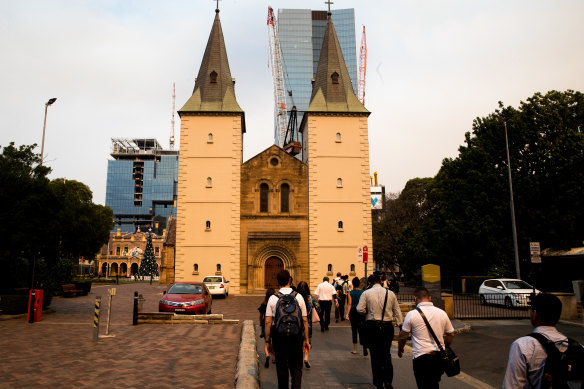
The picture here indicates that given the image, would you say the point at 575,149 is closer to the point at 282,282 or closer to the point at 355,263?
the point at 355,263

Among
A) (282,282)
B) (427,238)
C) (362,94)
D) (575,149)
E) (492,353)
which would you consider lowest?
(492,353)

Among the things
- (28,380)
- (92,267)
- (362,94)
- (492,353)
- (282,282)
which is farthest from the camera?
(362,94)

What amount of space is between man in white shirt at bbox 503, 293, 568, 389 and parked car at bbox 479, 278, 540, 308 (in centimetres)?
1921

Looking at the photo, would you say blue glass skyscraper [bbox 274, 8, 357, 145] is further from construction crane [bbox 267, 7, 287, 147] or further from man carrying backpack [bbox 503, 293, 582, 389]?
man carrying backpack [bbox 503, 293, 582, 389]

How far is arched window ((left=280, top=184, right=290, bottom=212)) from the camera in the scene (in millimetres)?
38188

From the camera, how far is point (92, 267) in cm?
10856

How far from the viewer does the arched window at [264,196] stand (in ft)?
125

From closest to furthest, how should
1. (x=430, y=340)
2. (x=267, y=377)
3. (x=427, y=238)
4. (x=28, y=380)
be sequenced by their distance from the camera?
(x=430, y=340), (x=28, y=380), (x=267, y=377), (x=427, y=238)

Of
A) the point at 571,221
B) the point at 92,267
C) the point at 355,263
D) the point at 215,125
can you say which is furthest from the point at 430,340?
the point at 92,267

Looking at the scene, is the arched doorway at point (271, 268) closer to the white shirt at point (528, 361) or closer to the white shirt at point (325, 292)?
the white shirt at point (325, 292)

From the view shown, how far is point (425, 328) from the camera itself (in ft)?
19.5

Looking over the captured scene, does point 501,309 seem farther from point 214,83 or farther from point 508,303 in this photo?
point 214,83

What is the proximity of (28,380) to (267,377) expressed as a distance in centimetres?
409

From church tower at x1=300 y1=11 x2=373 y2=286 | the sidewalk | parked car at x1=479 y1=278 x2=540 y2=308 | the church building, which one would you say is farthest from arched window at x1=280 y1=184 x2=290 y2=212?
the sidewalk
